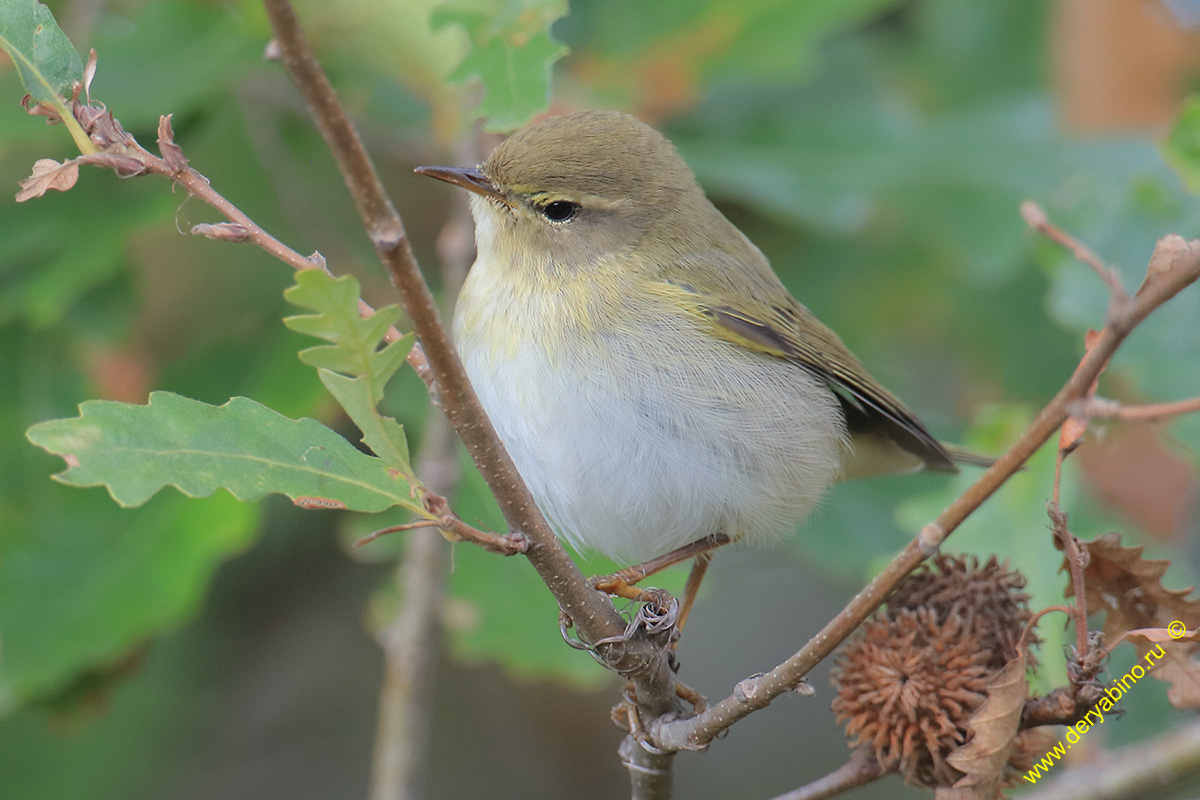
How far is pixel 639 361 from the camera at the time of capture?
2.65 meters

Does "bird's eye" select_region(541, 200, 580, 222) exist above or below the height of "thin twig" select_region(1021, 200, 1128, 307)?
below

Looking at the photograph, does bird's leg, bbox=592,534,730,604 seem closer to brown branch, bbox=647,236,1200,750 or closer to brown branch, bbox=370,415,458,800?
brown branch, bbox=647,236,1200,750

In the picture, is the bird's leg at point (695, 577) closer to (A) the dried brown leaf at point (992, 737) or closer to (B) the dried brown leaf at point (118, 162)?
(A) the dried brown leaf at point (992, 737)

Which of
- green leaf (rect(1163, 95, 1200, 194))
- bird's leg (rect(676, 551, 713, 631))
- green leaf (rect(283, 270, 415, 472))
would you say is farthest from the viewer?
green leaf (rect(1163, 95, 1200, 194))

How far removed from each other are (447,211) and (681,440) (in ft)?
6.50

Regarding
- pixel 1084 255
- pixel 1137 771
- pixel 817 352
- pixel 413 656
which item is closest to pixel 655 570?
pixel 413 656

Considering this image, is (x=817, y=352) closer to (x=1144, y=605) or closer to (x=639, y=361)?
(x=639, y=361)

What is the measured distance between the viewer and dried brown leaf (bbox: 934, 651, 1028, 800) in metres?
1.59

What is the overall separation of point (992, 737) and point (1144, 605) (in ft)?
1.08

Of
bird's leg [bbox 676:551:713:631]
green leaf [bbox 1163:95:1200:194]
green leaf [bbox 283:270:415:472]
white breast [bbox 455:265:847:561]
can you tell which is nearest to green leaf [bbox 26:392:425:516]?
green leaf [bbox 283:270:415:472]

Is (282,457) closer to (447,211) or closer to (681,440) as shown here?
(681,440)

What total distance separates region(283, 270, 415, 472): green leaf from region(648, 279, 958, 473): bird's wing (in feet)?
4.59

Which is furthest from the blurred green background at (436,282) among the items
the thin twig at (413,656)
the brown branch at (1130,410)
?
the brown branch at (1130,410)

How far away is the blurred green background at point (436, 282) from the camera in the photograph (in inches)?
125
